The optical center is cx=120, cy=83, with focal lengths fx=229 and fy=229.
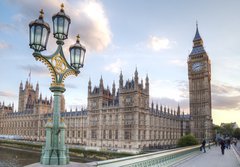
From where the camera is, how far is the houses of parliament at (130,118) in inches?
2586

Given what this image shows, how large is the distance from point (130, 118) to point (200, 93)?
45.5 metres

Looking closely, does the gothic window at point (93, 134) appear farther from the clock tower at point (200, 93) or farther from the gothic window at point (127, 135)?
the clock tower at point (200, 93)

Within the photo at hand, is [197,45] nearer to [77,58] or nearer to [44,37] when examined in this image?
[77,58]

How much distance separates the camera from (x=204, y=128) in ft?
303

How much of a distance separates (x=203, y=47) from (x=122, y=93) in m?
55.5

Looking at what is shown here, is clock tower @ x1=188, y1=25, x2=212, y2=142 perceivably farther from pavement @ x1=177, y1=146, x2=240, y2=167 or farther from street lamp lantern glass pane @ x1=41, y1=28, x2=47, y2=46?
street lamp lantern glass pane @ x1=41, y1=28, x2=47, y2=46

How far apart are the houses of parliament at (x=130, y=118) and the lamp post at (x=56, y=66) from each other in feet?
181

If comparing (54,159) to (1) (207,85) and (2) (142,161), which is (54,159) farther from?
(1) (207,85)

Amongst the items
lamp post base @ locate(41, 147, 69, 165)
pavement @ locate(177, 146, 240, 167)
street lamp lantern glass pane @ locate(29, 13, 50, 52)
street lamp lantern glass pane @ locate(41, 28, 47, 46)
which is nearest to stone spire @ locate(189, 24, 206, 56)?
pavement @ locate(177, 146, 240, 167)

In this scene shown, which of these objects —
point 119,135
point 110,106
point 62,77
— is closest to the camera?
point 62,77

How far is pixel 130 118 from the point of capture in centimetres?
6525

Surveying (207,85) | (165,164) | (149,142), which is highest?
(207,85)

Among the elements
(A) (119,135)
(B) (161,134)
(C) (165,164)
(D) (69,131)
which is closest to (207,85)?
(B) (161,134)

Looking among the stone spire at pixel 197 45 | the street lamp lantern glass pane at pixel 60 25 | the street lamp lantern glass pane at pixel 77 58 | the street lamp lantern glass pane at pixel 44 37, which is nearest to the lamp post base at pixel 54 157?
the street lamp lantern glass pane at pixel 77 58
